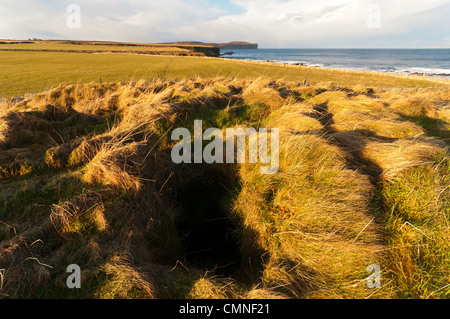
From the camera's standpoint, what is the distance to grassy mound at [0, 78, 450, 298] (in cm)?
218

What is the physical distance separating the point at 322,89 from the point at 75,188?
25.9ft

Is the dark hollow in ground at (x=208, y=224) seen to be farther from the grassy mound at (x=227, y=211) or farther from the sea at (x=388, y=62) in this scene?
the sea at (x=388, y=62)

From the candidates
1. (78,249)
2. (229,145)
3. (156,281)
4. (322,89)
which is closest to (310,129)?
(229,145)

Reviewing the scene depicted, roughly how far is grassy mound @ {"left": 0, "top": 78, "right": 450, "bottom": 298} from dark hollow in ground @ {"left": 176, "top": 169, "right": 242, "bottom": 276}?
3 cm

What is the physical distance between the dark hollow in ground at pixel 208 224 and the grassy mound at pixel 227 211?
1.0 inches

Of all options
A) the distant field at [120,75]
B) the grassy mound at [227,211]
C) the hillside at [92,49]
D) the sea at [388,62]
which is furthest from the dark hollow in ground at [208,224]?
the hillside at [92,49]

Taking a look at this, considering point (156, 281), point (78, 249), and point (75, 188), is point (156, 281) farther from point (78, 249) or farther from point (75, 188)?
point (75, 188)

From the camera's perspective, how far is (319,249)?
2453 mm

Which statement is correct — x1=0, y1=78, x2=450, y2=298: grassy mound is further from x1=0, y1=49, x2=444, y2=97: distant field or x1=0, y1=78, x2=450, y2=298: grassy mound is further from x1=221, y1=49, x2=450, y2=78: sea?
x1=221, y1=49, x2=450, y2=78: sea

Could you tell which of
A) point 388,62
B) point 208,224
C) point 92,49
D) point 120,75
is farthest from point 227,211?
point 388,62

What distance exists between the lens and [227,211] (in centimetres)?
400

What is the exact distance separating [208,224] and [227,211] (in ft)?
1.87

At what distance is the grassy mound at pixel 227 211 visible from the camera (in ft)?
7.16

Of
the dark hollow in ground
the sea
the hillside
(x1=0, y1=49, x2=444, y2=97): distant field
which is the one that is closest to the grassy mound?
the dark hollow in ground
